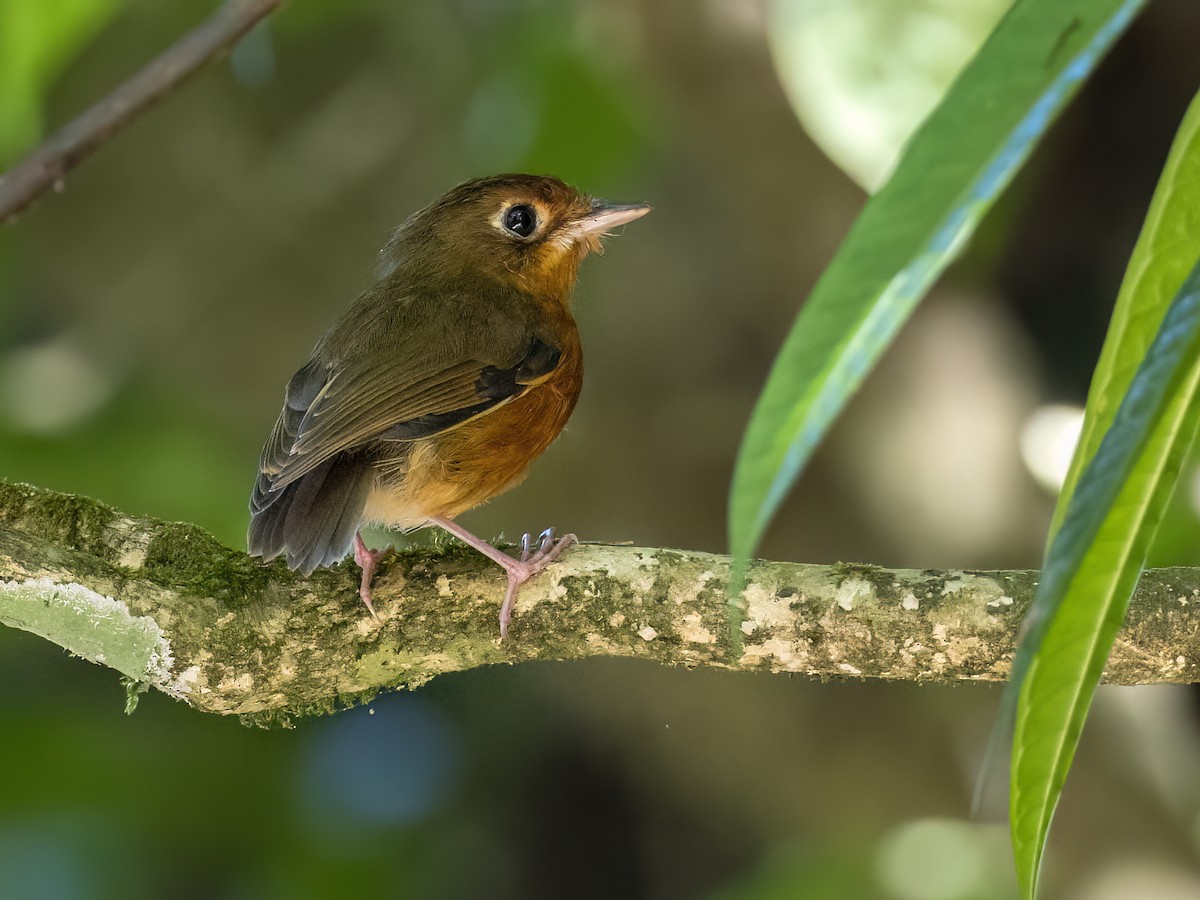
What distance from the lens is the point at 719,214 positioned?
4.79 meters

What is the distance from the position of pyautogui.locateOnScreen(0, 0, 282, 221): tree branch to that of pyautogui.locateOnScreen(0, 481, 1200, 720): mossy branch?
138 cm

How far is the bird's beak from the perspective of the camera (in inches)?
140

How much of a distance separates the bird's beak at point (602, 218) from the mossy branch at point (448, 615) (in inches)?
47.3

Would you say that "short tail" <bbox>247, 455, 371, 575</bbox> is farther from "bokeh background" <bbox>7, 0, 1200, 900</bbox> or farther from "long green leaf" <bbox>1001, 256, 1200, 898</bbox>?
"long green leaf" <bbox>1001, 256, 1200, 898</bbox>

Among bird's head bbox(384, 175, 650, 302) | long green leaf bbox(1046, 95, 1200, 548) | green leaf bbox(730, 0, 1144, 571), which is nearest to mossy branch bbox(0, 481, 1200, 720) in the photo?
bird's head bbox(384, 175, 650, 302)

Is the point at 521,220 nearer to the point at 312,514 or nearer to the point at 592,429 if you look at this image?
the point at 592,429

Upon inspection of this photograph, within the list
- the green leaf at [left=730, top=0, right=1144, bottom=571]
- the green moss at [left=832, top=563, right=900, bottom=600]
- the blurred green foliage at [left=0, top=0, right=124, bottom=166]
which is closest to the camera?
the green leaf at [left=730, top=0, right=1144, bottom=571]

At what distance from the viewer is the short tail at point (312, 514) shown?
8.32 ft

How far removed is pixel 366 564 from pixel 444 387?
21.1 inches

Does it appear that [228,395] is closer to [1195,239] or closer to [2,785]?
[2,785]

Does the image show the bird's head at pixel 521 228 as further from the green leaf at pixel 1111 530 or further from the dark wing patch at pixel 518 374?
the green leaf at pixel 1111 530

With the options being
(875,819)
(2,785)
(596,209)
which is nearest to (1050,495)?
(875,819)

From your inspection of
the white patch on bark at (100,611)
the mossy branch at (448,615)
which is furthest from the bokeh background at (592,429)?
the white patch on bark at (100,611)

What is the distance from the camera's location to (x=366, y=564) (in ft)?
8.54
